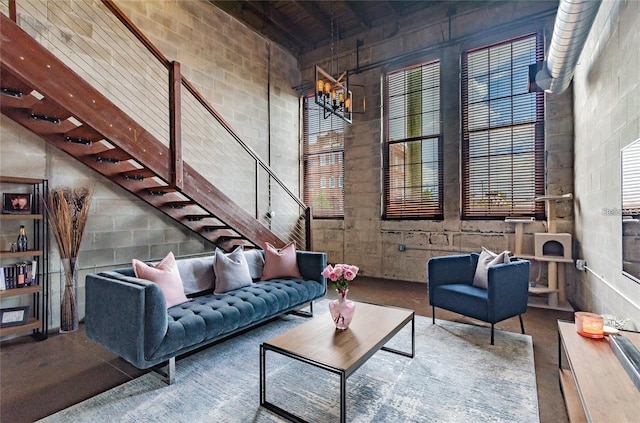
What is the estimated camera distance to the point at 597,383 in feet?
5.05

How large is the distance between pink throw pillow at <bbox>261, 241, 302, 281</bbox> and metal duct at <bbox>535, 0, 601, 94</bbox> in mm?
3409

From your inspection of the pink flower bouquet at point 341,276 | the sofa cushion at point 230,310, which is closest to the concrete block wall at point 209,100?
the sofa cushion at point 230,310

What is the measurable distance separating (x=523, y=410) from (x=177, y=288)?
2700mm

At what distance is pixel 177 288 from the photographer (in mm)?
2805

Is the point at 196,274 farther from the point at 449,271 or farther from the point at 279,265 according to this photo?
the point at 449,271

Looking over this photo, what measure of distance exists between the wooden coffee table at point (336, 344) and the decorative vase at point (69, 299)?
2.53 m

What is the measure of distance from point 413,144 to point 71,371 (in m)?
5.34

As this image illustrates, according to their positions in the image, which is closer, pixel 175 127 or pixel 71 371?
pixel 71 371

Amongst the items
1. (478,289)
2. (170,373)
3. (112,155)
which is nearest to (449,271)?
(478,289)

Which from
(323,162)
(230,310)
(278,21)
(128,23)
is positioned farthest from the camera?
(323,162)

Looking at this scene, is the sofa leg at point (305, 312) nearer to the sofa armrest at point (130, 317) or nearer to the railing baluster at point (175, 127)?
the sofa armrest at point (130, 317)

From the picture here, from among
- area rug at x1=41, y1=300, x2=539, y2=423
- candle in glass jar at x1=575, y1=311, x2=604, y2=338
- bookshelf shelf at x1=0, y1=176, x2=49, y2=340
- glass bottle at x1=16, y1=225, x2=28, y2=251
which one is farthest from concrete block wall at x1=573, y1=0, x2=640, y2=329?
glass bottle at x1=16, y1=225, x2=28, y2=251

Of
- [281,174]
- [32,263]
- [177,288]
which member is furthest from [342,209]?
[32,263]

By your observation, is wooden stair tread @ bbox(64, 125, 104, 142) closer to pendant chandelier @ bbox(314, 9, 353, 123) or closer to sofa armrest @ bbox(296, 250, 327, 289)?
→ pendant chandelier @ bbox(314, 9, 353, 123)
